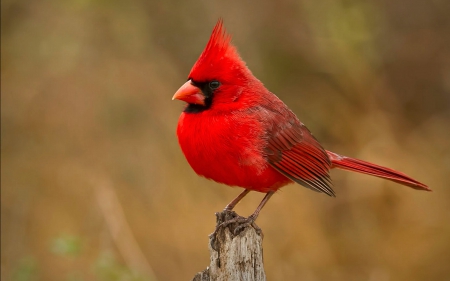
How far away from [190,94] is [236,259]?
0.90 m

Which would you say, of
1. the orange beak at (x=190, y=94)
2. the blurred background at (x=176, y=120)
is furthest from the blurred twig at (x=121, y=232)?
the orange beak at (x=190, y=94)

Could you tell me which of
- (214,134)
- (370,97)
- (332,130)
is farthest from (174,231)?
(214,134)

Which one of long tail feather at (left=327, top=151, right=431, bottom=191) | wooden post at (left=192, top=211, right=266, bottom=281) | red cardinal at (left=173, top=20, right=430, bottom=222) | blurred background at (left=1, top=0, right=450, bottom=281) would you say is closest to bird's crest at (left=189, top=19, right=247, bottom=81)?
red cardinal at (left=173, top=20, right=430, bottom=222)

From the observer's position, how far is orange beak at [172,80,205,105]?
11.2 feet

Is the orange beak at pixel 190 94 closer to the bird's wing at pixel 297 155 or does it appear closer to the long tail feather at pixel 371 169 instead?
the bird's wing at pixel 297 155

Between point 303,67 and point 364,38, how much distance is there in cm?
59

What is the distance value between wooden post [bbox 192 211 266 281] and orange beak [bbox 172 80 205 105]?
0.73m

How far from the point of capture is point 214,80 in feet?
11.4

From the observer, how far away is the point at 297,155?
3768mm

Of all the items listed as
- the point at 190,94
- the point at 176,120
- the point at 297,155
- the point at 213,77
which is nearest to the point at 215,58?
the point at 213,77

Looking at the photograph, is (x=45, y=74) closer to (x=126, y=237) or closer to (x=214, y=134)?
(x=126, y=237)

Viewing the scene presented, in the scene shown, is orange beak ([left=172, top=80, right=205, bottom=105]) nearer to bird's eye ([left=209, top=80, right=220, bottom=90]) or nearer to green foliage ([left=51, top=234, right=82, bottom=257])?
bird's eye ([left=209, top=80, right=220, bottom=90])

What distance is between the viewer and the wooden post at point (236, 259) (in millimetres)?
2900

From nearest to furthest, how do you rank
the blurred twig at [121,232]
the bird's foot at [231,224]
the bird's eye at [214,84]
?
the bird's foot at [231,224]
the bird's eye at [214,84]
the blurred twig at [121,232]
